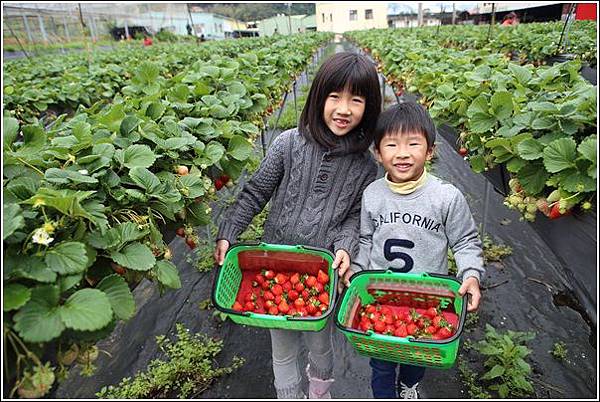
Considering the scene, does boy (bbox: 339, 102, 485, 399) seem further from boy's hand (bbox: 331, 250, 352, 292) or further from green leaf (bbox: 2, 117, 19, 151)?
green leaf (bbox: 2, 117, 19, 151)

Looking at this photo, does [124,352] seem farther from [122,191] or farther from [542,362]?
[542,362]

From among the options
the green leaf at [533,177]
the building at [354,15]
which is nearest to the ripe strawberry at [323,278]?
the green leaf at [533,177]

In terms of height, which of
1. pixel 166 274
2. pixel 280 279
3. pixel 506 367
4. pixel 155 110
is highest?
pixel 155 110

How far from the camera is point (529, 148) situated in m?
1.72

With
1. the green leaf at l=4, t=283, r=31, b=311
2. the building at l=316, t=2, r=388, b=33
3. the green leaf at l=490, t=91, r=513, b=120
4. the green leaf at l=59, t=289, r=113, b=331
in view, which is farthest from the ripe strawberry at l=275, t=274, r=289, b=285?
the building at l=316, t=2, r=388, b=33

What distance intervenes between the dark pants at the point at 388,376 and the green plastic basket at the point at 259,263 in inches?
20.2

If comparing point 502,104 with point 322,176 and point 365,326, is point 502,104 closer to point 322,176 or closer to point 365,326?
point 322,176

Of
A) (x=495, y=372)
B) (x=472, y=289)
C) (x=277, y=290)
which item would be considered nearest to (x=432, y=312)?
(x=472, y=289)

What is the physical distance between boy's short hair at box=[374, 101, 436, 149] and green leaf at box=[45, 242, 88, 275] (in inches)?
44.3

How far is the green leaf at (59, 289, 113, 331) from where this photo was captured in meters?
1.02

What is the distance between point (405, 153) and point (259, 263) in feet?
2.59

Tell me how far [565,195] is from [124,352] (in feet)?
8.03

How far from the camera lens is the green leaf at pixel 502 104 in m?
2.18

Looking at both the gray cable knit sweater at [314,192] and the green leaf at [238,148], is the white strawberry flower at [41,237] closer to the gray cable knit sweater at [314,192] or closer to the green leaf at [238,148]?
the gray cable knit sweater at [314,192]
